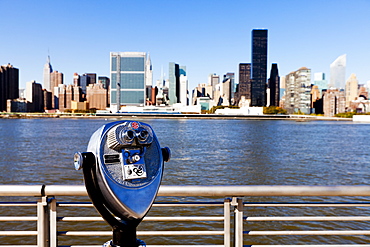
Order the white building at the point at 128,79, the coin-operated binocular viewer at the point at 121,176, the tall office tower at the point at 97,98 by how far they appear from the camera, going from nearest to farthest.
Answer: the coin-operated binocular viewer at the point at 121,176, the white building at the point at 128,79, the tall office tower at the point at 97,98

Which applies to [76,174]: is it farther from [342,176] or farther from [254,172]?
[342,176]

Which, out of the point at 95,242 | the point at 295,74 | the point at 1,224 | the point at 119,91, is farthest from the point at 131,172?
the point at 295,74

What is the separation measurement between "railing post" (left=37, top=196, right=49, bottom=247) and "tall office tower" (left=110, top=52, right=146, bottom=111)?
162448mm

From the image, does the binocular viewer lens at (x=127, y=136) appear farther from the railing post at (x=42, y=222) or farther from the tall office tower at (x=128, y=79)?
the tall office tower at (x=128, y=79)

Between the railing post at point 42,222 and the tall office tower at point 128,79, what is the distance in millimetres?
162448

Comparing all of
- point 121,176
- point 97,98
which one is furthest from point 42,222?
point 97,98

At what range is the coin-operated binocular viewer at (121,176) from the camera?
5.24 ft

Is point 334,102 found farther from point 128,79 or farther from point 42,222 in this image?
point 42,222

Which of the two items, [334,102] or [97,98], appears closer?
[334,102]

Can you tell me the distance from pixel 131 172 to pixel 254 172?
16061 millimetres

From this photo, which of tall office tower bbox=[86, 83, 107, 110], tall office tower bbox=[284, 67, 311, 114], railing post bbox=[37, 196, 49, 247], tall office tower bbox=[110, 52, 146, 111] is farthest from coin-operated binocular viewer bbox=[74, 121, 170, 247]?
tall office tower bbox=[86, 83, 107, 110]

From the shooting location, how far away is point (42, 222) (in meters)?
2.38

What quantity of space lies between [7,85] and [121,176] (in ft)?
656

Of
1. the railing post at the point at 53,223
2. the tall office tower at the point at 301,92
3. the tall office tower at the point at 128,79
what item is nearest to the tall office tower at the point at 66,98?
the tall office tower at the point at 128,79
